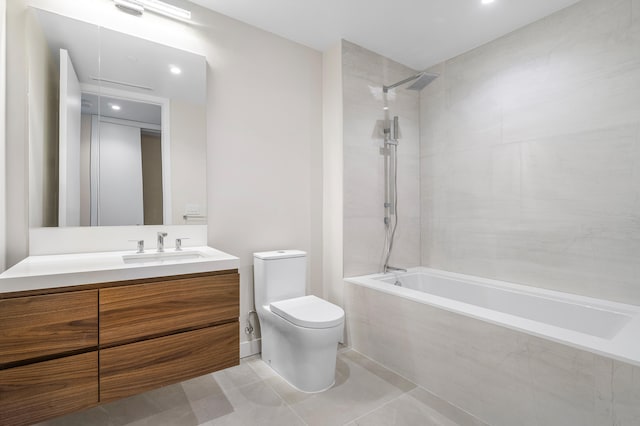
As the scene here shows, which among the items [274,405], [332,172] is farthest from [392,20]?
[274,405]

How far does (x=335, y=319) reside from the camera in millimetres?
1892

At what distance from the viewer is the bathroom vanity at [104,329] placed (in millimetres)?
1125

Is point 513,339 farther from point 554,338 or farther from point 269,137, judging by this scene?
point 269,137

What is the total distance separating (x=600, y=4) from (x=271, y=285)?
2.81m

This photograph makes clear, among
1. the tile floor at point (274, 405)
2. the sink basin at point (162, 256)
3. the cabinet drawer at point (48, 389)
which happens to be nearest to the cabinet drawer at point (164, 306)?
the cabinet drawer at point (48, 389)

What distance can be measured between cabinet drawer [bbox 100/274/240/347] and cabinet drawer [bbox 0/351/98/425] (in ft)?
0.39

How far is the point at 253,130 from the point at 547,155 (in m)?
2.14

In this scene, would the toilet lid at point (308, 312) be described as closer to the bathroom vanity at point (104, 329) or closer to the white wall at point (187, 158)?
the bathroom vanity at point (104, 329)

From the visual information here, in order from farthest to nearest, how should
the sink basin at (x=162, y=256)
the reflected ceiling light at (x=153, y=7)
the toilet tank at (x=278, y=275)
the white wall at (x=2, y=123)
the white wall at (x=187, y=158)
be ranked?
the toilet tank at (x=278, y=275)
the white wall at (x=187, y=158)
the reflected ceiling light at (x=153, y=7)
the sink basin at (x=162, y=256)
the white wall at (x=2, y=123)

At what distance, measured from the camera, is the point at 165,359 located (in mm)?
1398

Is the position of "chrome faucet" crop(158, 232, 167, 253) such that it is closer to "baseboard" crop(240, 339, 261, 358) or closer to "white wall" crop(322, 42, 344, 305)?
"baseboard" crop(240, 339, 261, 358)

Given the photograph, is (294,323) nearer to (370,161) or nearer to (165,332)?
(165,332)

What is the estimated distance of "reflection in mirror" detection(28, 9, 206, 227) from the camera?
168 centimetres

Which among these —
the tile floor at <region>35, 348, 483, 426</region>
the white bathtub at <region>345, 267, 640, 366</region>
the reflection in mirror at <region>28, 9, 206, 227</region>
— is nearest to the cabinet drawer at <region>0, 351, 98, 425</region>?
the tile floor at <region>35, 348, 483, 426</region>
